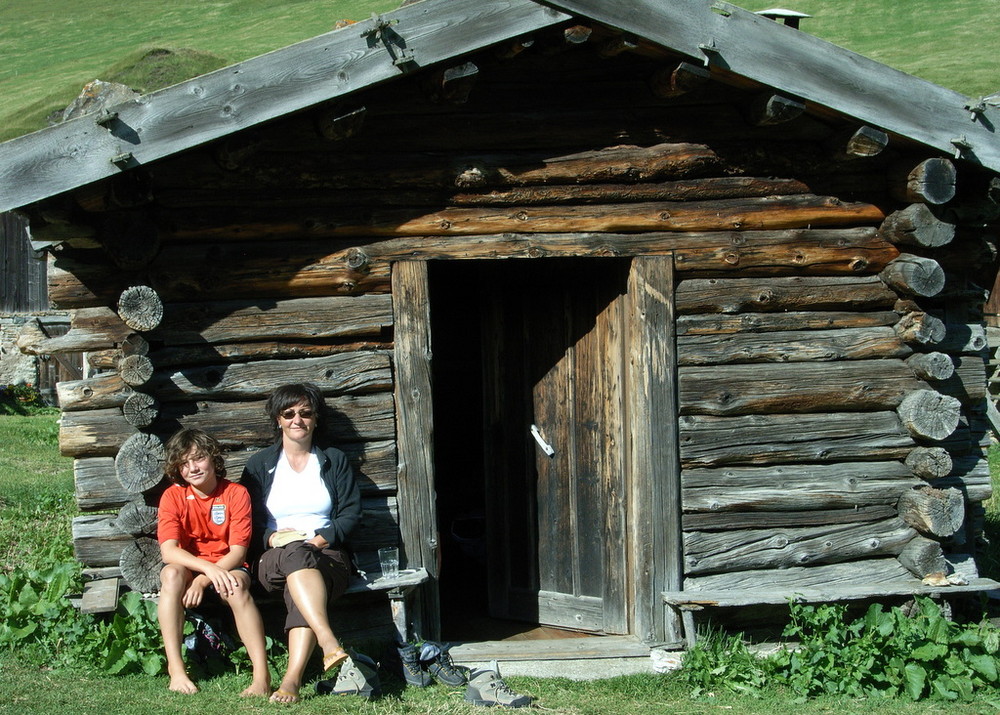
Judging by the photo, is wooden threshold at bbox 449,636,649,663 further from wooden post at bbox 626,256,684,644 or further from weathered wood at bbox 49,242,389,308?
weathered wood at bbox 49,242,389,308

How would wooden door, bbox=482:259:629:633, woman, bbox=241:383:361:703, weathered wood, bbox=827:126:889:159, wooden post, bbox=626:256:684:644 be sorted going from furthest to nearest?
1. wooden door, bbox=482:259:629:633
2. wooden post, bbox=626:256:684:644
3. weathered wood, bbox=827:126:889:159
4. woman, bbox=241:383:361:703

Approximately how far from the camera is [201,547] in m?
5.25

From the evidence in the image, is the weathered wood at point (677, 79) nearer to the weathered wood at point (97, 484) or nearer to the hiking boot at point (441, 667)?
the hiking boot at point (441, 667)

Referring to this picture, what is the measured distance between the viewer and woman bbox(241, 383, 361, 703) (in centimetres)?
512

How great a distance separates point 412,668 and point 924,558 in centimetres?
306

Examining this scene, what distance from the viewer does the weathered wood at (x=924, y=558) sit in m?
5.98

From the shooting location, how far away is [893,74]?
213 inches

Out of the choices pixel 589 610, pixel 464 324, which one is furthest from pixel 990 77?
pixel 589 610

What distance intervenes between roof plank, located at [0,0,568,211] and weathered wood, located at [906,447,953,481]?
329cm

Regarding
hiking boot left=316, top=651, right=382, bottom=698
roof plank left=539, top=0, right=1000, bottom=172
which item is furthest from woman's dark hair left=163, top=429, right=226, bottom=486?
roof plank left=539, top=0, right=1000, bottom=172

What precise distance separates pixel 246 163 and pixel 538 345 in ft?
7.94

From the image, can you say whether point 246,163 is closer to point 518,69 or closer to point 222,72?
point 222,72

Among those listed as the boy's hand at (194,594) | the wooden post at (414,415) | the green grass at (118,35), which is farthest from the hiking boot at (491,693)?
the green grass at (118,35)

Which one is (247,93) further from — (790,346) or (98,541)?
(790,346)
